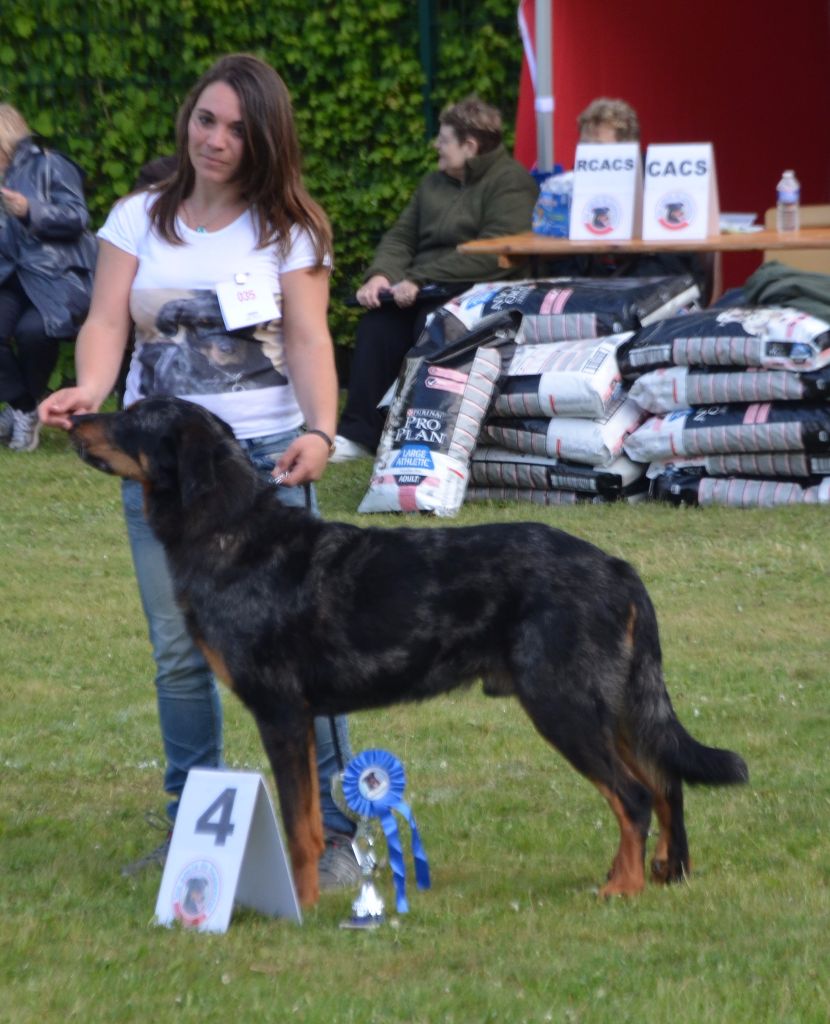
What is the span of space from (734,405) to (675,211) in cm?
156

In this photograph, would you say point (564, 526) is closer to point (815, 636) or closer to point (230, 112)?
point (815, 636)

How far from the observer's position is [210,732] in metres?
4.30

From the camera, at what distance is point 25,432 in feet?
34.3

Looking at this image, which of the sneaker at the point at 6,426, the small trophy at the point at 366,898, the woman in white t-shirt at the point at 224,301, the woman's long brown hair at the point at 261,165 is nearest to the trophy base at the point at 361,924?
the small trophy at the point at 366,898

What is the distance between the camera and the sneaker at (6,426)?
1064cm

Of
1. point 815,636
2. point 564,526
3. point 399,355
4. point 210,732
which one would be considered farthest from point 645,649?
point 399,355

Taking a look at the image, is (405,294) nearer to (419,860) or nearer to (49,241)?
(49,241)

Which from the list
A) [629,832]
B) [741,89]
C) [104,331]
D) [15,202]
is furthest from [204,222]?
[741,89]

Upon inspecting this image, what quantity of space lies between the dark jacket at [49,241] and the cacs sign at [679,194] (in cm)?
353

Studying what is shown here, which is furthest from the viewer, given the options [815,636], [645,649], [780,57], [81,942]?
[780,57]

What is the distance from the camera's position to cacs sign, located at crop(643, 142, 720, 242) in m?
9.29

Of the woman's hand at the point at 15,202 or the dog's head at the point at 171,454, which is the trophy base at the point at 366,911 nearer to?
the dog's head at the point at 171,454

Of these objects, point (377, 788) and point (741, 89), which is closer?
point (377, 788)

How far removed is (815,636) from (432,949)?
10.8 ft
